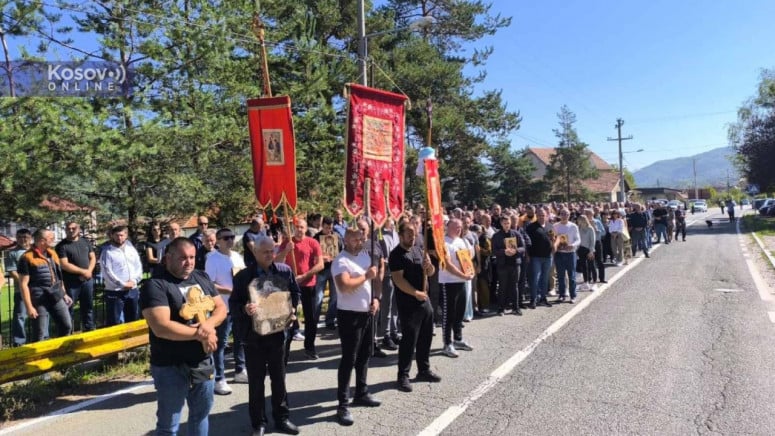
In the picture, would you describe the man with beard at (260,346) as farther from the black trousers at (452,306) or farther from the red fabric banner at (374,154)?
the black trousers at (452,306)

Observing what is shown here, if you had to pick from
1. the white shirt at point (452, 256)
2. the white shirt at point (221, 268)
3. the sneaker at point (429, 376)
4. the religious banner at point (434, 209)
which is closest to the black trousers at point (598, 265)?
the white shirt at point (452, 256)

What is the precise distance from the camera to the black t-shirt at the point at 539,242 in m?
10.5

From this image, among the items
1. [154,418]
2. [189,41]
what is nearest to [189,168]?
[189,41]

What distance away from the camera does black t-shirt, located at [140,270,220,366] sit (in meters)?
3.74

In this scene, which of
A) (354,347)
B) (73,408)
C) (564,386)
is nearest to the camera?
(354,347)

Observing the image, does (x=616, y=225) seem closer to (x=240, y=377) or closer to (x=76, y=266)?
(x=240, y=377)

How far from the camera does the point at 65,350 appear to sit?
5.96 m

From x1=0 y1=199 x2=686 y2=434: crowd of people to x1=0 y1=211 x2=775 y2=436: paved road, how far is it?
0.33 meters

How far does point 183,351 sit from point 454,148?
28.0m

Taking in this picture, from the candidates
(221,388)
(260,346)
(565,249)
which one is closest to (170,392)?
(260,346)

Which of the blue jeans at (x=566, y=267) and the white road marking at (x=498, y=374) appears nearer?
the white road marking at (x=498, y=374)

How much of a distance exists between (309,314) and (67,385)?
2.94 meters

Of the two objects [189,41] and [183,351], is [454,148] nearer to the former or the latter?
[189,41]

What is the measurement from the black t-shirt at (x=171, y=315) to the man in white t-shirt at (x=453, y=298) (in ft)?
12.5
